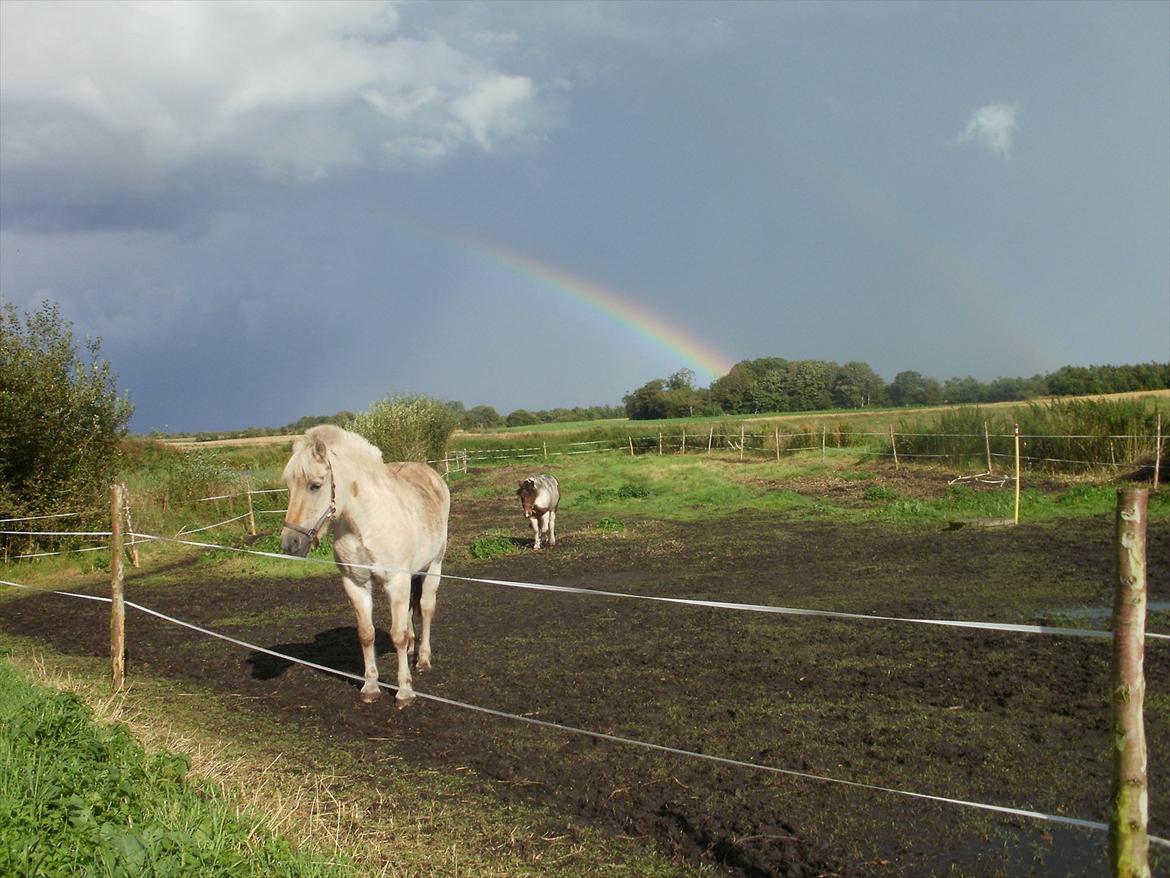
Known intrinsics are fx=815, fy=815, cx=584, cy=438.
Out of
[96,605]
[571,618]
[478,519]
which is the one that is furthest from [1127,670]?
[478,519]

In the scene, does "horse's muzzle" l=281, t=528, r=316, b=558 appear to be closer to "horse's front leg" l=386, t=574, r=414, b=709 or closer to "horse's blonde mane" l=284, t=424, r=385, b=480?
"horse's blonde mane" l=284, t=424, r=385, b=480

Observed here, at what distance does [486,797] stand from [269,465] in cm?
3429

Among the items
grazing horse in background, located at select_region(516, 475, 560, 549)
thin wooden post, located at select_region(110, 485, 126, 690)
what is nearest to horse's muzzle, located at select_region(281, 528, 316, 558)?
thin wooden post, located at select_region(110, 485, 126, 690)

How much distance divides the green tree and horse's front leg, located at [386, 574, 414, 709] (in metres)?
12.3

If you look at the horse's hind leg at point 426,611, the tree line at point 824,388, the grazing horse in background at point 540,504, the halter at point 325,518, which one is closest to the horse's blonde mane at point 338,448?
the halter at point 325,518

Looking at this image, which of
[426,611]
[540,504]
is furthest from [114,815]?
[540,504]

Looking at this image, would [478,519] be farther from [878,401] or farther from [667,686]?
[878,401]

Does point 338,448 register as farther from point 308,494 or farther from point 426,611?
point 426,611

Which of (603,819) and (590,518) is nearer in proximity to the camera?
(603,819)

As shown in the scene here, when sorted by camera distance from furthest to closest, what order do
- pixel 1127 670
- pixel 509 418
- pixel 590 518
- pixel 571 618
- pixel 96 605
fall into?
pixel 509 418 < pixel 590 518 < pixel 96 605 < pixel 571 618 < pixel 1127 670

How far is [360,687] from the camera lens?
20.8 ft

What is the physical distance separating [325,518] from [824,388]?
70099mm

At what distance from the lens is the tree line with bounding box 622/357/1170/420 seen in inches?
1843

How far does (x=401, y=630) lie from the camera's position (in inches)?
228
